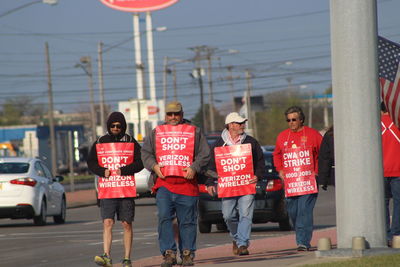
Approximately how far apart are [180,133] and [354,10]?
238 centimetres

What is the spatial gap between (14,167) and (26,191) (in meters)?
1.03

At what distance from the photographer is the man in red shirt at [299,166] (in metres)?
14.8

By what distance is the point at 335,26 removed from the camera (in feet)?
39.5

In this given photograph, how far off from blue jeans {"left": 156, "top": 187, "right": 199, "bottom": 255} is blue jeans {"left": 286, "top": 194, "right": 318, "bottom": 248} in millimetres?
2438

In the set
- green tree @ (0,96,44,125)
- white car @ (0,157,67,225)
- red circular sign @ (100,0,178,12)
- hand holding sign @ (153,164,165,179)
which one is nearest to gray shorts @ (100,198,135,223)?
hand holding sign @ (153,164,165,179)

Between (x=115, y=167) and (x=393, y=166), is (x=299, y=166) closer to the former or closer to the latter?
(x=393, y=166)

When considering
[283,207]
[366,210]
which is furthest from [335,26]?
[283,207]

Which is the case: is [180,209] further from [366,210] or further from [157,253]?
[157,253]

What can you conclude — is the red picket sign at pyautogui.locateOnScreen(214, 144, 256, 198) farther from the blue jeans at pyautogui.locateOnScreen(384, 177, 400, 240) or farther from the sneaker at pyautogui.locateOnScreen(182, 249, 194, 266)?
the sneaker at pyautogui.locateOnScreen(182, 249, 194, 266)

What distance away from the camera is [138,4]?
198 ft

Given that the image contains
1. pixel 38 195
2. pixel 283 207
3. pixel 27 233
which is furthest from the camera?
pixel 38 195

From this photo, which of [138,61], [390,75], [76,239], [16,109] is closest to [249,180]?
[390,75]

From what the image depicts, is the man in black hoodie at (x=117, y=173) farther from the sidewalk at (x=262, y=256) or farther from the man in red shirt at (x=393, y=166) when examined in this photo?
the man in red shirt at (x=393, y=166)

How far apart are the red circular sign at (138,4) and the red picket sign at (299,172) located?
142 feet
